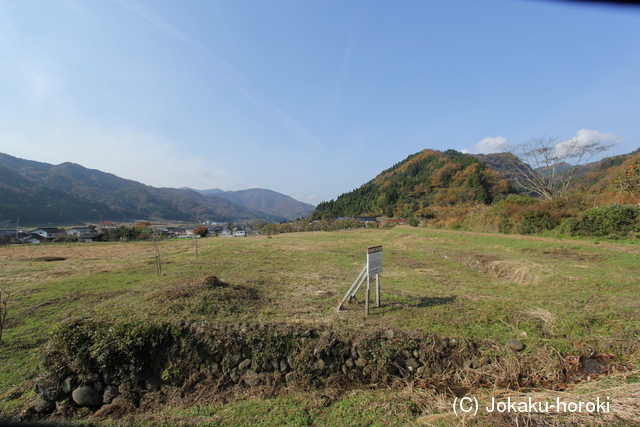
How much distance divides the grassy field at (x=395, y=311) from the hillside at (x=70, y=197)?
83100 mm

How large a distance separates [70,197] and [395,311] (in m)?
115

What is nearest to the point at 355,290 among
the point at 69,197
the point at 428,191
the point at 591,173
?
the point at 591,173

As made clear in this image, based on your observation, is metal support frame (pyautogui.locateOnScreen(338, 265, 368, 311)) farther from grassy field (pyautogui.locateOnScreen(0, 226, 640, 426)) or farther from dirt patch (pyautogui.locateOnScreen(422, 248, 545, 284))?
dirt patch (pyautogui.locateOnScreen(422, 248, 545, 284))

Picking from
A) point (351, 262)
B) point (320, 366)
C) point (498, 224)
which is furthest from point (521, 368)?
point (498, 224)

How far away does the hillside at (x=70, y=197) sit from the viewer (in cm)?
7000

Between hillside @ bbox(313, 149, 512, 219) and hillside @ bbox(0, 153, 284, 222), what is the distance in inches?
2874

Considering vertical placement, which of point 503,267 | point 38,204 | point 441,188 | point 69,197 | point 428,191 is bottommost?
point 503,267

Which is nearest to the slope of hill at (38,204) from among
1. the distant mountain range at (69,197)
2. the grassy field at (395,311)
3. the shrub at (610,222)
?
the distant mountain range at (69,197)

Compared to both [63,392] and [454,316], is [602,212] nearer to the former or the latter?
[454,316]

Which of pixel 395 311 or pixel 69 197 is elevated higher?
pixel 69 197

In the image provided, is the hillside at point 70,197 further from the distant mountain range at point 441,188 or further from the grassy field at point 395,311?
the grassy field at point 395,311

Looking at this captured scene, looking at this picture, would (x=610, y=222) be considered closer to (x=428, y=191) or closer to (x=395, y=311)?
(x=395, y=311)

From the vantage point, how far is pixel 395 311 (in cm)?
569

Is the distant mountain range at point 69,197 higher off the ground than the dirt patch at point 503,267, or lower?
higher
